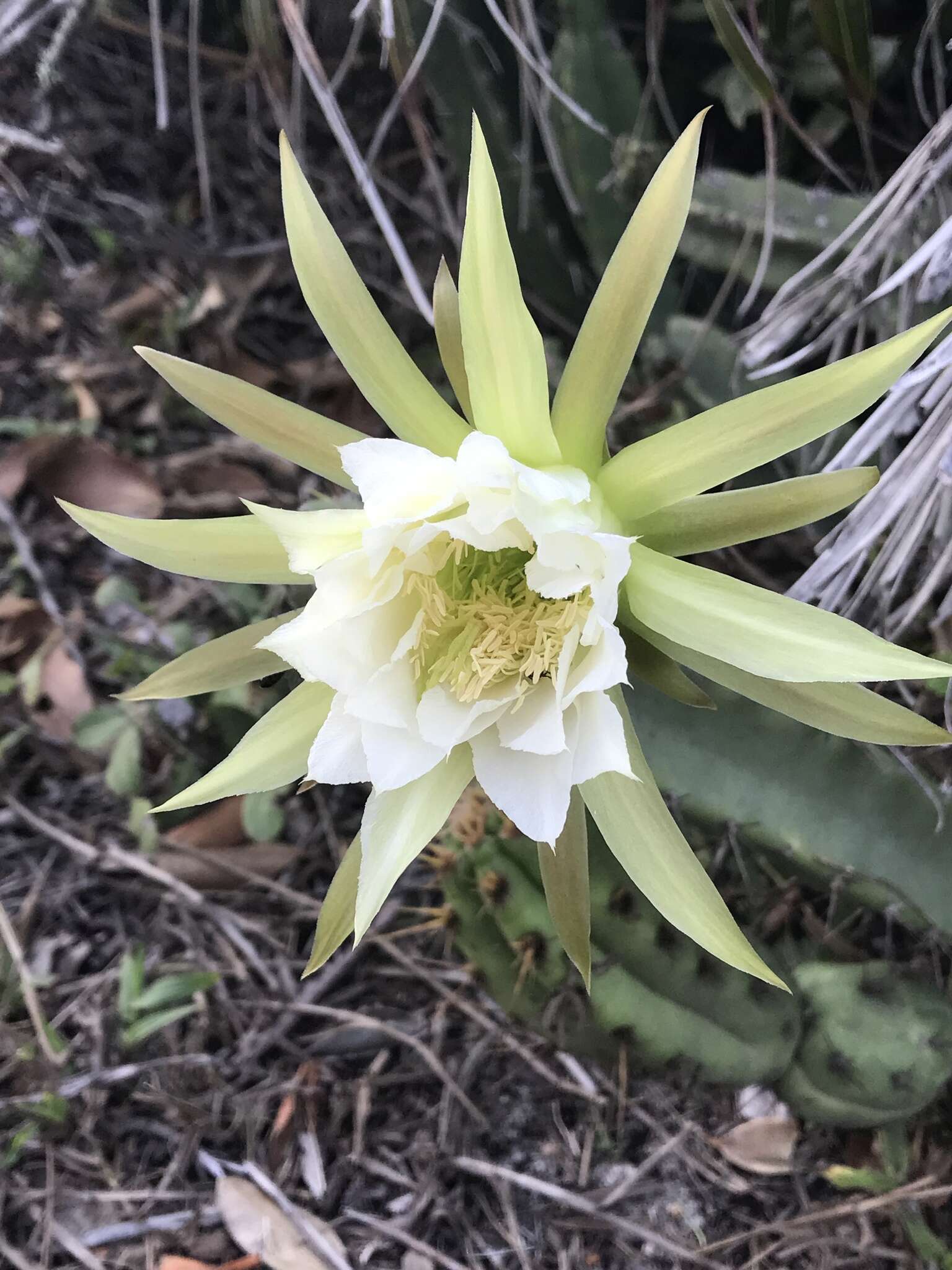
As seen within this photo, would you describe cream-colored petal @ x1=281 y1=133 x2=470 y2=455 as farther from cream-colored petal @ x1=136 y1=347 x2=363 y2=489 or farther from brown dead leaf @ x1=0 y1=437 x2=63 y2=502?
brown dead leaf @ x1=0 y1=437 x2=63 y2=502

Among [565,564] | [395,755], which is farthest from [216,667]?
[565,564]

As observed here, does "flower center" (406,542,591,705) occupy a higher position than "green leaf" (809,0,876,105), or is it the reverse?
"green leaf" (809,0,876,105)

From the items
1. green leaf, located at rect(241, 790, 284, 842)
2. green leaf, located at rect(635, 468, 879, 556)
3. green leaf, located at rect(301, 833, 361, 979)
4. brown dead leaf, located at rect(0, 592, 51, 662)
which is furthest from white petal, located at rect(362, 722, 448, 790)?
brown dead leaf, located at rect(0, 592, 51, 662)

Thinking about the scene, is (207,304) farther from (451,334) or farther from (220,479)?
(451,334)

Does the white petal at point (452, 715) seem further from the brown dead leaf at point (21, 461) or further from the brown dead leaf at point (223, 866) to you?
the brown dead leaf at point (21, 461)

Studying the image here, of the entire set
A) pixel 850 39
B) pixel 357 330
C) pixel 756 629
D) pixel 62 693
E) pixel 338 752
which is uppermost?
pixel 850 39

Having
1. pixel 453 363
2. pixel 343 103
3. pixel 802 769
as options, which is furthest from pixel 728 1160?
pixel 343 103

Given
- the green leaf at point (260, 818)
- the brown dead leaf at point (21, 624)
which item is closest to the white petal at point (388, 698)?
the green leaf at point (260, 818)
